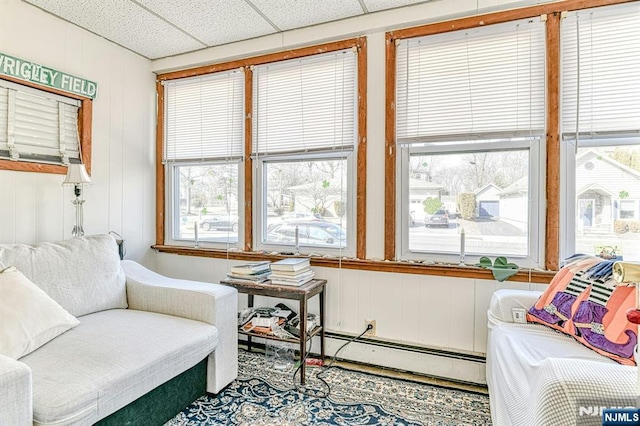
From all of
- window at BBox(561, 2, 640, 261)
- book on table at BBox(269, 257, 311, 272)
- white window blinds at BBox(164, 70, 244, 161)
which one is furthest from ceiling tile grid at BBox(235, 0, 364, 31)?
book on table at BBox(269, 257, 311, 272)

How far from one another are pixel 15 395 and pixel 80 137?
2100mm

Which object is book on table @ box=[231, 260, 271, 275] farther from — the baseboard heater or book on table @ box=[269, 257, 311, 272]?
the baseboard heater

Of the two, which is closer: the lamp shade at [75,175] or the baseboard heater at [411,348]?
the baseboard heater at [411,348]

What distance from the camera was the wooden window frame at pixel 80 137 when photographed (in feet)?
7.33

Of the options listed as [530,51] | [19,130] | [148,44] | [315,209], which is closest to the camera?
[530,51]

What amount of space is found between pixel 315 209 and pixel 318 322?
0.84 meters

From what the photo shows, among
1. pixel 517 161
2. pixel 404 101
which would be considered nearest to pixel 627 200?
pixel 517 161

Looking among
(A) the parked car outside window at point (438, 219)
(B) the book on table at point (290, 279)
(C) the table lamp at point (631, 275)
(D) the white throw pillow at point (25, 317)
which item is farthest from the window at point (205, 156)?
(C) the table lamp at point (631, 275)

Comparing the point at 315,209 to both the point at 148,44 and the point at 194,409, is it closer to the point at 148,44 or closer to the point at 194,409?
the point at 194,409

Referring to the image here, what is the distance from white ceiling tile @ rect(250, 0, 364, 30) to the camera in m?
2.30

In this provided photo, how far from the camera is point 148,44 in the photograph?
9.47 feet

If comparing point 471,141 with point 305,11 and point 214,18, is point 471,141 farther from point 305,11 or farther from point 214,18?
point 214,18

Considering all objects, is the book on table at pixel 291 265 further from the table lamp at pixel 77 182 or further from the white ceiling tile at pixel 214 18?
the white ceiling tile at pixel 214 18

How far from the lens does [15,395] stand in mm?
1126
